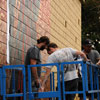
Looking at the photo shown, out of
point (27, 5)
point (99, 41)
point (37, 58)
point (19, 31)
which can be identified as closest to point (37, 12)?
point (27, 5)

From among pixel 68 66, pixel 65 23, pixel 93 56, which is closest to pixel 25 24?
pixel 93 56

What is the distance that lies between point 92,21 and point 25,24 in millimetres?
25126

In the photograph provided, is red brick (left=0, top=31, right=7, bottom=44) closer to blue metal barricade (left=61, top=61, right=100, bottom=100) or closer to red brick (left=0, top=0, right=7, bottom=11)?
red brick (left=0, top=0, right=7, bottom=11)

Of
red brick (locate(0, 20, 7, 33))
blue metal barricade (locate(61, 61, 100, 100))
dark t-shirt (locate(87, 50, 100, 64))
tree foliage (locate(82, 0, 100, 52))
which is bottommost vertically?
blue metal barricade (locate(61, 61, 100, 100))

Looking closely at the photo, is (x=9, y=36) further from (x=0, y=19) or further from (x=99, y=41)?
(x=99, y=41)

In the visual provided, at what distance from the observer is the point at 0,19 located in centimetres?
802

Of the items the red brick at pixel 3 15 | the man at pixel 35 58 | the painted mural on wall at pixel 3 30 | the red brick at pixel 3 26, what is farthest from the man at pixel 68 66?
the red brick at pixel 3 15

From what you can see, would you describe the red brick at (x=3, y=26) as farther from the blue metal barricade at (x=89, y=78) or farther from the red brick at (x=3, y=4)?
the blue metal barricade at (x=89, y=78)

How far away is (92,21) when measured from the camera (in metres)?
34.3

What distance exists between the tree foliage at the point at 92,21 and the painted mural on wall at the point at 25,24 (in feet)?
70.8

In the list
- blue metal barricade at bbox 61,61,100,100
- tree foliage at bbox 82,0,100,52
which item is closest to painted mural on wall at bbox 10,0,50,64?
blue metal barricade at bbox 61,61,100,100

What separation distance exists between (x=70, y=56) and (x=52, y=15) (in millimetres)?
5468

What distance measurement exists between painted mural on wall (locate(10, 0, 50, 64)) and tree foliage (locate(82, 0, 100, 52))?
2159cm

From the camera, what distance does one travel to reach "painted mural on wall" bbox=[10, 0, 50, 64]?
8812 mm
